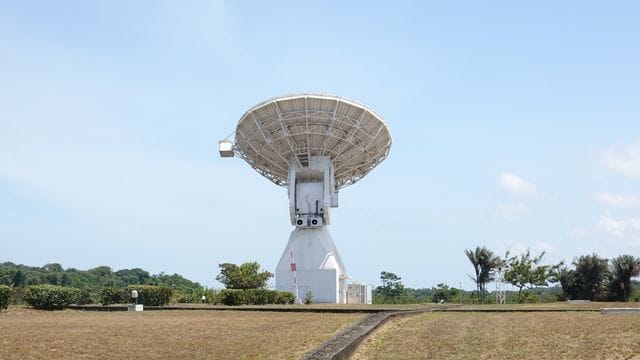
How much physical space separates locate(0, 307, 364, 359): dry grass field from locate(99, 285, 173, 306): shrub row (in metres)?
17.8

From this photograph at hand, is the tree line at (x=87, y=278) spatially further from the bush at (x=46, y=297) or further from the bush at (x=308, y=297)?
the bush at (x=46, y=297)

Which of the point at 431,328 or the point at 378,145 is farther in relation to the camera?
the point at 378,145

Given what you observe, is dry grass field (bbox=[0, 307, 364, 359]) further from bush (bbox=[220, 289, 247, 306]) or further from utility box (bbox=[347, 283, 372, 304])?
utility box (bbox=[347, 283, 372, 304])

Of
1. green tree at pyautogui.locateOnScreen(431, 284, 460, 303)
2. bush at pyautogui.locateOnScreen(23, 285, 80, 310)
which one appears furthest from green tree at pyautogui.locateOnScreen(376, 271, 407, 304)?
bush at pyautogui.locateOnScreen(23, 285, 80, 310)

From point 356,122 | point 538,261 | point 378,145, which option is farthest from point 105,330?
point 538,261

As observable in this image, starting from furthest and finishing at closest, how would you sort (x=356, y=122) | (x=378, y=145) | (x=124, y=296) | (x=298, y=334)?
(x=378, y=145) → (x=356, y=122) → (x=124, y=296) → (x=298, y=334)

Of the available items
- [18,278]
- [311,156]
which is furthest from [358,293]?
[18,278]

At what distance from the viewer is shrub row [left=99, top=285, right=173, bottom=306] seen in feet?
133

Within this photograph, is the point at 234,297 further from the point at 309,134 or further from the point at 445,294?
the point at 445,294

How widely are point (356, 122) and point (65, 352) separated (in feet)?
122

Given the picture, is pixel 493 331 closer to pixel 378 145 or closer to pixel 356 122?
pixel 356 122

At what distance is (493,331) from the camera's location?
1925cm

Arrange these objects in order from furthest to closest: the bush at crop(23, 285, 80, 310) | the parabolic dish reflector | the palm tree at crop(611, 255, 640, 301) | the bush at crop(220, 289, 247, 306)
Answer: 1. the palm tree at crop(611, 255, 640, 301)
2. the parabolic dish reflector
3. the bush at crop(220, 289, 247, 306)
4. the bush at crop(23, 285, 80, 310)

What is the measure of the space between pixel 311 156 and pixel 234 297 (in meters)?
14.2
